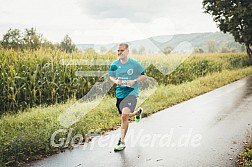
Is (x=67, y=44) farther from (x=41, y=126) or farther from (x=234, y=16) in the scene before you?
(x=234, y=16)

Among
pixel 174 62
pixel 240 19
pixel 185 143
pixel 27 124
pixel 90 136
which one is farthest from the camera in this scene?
pixel 240 19

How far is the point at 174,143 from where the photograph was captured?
599cm

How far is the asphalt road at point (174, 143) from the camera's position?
4.93 metres

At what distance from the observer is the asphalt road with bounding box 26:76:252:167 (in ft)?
16.2

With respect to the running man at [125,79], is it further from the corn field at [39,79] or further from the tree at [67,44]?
the tree at [67,44]

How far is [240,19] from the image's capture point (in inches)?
1278

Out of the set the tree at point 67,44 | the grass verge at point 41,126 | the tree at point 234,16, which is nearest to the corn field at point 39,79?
the tree at point 67,44

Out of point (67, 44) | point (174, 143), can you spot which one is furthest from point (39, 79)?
point (67, 44)

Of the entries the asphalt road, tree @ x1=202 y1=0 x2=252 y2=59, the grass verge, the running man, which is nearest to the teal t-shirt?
the running man

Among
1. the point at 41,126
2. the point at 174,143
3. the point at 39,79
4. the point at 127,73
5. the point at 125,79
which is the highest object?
the point at 127,73

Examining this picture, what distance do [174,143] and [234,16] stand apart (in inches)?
1175

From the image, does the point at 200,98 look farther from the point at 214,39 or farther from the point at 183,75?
the point at 214,39

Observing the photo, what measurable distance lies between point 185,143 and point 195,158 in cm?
92

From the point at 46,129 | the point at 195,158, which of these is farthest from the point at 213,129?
the point at 46,129
